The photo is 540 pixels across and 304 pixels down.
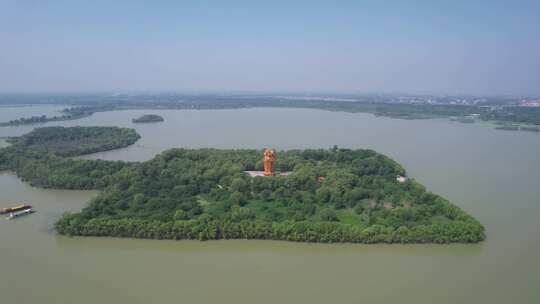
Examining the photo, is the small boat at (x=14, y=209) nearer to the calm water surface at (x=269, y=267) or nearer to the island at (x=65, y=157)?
the calm water surface at (x=269, y=267)

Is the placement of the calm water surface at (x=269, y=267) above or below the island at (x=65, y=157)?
below

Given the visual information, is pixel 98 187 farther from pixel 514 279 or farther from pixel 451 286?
pixel 514 279

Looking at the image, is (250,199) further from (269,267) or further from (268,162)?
(269,267)

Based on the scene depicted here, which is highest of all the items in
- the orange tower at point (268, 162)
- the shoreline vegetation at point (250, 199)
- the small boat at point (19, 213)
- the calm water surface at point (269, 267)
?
the orange tower at point (268, 162)

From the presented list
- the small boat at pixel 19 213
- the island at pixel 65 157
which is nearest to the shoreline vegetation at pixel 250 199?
the island at pixel 65 157

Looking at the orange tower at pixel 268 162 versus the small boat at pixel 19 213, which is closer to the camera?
the small boat at pixel 19 213

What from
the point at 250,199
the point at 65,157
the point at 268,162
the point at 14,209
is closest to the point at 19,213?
the point at 14,209

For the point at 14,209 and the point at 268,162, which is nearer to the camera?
the point at 14,209

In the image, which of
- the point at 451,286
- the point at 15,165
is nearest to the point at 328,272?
the point at 451,286

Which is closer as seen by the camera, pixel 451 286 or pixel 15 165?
pixel 451 286
